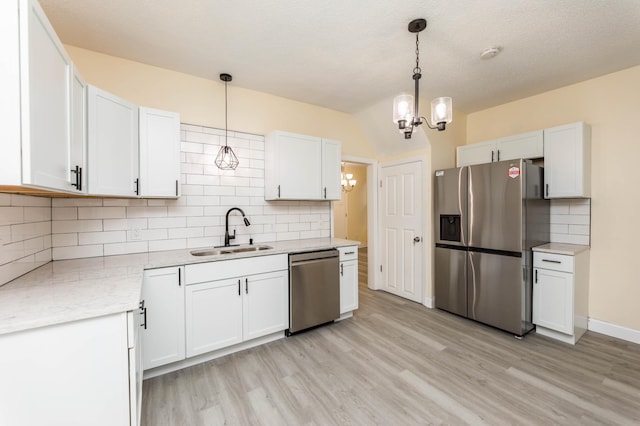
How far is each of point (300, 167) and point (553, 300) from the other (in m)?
2.92

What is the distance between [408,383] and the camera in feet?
6.75

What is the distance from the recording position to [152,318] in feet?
6.72

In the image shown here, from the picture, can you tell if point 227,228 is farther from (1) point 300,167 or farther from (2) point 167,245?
(1) point 300,167

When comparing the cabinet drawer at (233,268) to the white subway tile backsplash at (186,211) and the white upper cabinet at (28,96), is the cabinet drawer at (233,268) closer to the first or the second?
the white subway tile backsplash at (186,211)

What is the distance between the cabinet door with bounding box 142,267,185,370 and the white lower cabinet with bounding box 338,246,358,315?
64.2 inches

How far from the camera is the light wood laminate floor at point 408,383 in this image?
174 cm

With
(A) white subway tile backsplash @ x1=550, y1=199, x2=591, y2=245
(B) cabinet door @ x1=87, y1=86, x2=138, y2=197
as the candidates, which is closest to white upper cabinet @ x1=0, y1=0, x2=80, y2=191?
(B) cabinet door @ x1=87, y1=86, x2=138, y2=197

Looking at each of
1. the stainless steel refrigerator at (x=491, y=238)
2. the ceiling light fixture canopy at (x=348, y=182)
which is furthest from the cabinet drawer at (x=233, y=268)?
the ceiling light fixture canopy at (x=348, y=182)

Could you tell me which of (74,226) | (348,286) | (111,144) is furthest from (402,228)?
(74,226)

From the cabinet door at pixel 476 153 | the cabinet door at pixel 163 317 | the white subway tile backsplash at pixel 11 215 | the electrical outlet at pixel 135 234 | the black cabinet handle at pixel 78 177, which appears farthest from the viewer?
the cabinet door at pixel 476 153

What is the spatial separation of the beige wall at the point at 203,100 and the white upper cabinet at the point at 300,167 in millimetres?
355

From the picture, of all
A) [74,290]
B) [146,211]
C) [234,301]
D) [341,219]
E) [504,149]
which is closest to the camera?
[74,290]

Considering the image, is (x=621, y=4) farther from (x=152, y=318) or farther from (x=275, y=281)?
(x=152, y=318)

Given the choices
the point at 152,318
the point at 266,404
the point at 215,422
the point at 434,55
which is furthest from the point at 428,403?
the point at 434,55
